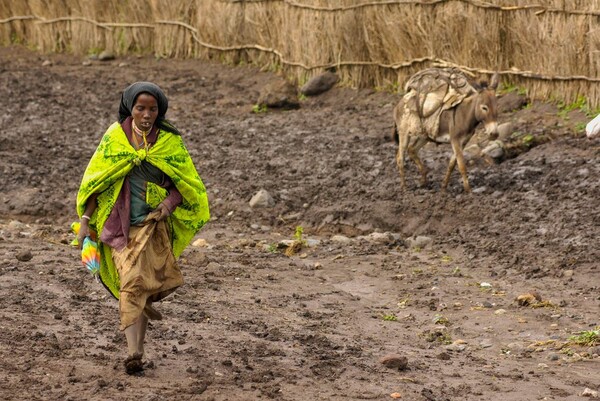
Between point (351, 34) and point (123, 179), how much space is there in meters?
9.53

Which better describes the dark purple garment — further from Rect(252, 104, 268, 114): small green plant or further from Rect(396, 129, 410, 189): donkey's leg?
Rect(252, 104, 268, 114): small green plant

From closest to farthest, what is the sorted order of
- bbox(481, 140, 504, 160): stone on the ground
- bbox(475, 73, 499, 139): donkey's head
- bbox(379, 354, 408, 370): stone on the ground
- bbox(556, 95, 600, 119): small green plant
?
bbox(379, 354, 408, 370): stone on the ground
bbox(475, 73, 499, 139): donkey's head
bbox(481, 140, 504, 160): stone on the ground
bbox(556, 95, 600, 119): small green plant

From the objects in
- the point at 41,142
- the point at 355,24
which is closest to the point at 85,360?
the point at 41,142

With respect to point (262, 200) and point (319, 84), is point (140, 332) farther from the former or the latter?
point (319, 84)

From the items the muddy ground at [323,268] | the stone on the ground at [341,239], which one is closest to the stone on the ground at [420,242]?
the muddy ground at [323,268]

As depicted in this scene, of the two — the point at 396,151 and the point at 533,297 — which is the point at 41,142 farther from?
the point at 533,297

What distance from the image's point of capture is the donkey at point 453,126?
36.0 feet

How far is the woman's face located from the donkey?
4.94 metres

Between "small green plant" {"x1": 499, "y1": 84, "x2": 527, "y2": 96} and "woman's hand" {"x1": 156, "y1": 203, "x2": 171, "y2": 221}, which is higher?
"woman's hand" {"x1": 156, "y1": 203, "x2": 171, "y2": 221}

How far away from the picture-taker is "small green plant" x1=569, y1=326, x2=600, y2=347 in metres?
7.57

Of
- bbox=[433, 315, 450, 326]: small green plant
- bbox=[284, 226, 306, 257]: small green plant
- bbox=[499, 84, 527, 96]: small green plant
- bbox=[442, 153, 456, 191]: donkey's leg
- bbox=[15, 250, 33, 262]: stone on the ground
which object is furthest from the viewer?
bbox=[499, 84, 527, 96]: small green plant

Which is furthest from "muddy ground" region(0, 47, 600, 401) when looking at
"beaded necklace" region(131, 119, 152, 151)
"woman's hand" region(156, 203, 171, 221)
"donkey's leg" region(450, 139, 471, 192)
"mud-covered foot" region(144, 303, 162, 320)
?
"beaded necklace" region(131, 119, 152, 151)

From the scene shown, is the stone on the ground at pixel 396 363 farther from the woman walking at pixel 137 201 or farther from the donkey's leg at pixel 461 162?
the donkey's leg at pixel 461 162

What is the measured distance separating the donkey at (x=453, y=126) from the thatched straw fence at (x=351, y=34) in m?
2.17
